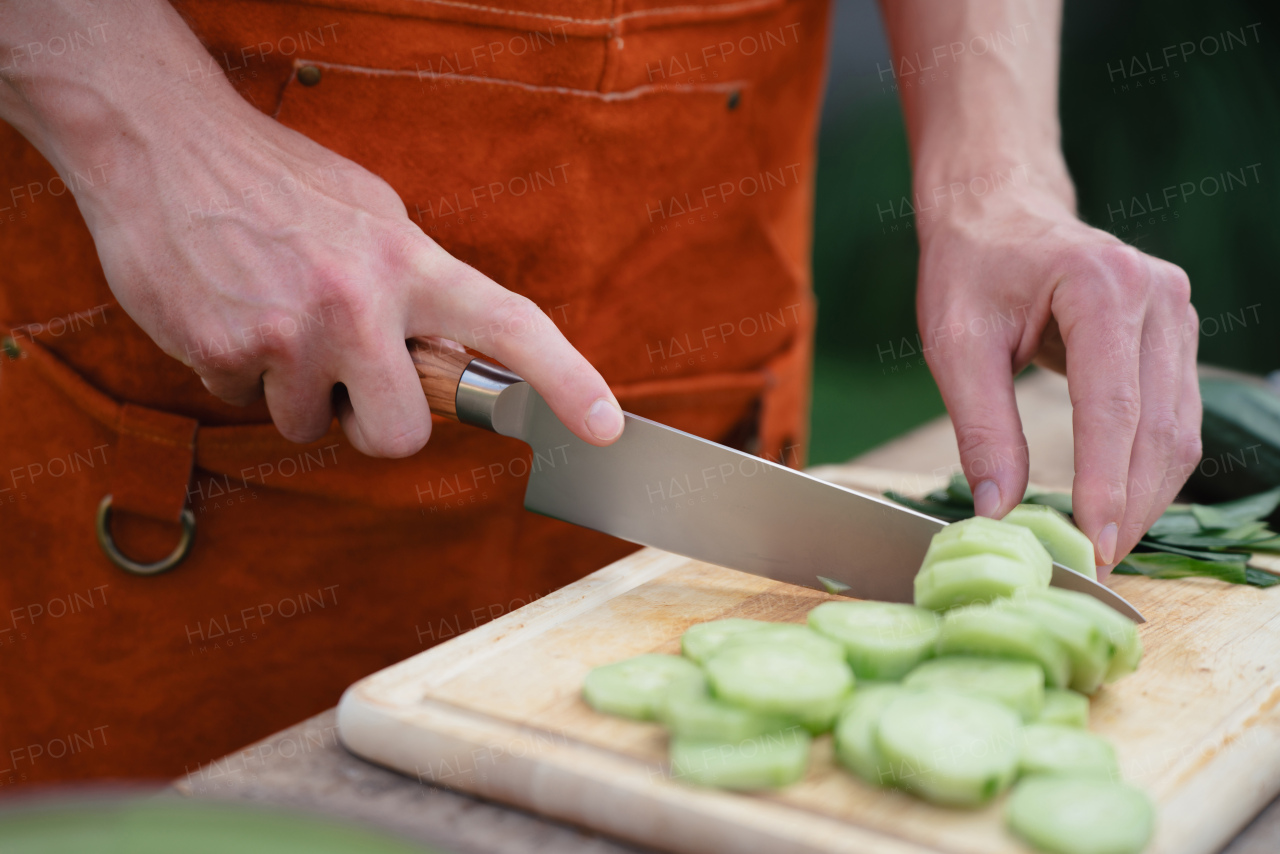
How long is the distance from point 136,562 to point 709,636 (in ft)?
2.96

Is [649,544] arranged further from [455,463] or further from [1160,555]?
[1160,555]

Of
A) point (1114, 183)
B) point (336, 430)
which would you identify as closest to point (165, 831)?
point (336, 430)

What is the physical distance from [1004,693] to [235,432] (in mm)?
1063

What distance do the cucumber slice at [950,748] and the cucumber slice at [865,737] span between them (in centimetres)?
1

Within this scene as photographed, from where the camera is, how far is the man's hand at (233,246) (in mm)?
1150

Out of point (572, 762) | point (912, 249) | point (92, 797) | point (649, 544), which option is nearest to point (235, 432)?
point (649, 544)

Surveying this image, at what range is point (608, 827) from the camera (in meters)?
0.90

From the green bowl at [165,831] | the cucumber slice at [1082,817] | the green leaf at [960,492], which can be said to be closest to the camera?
the green bowl at [165,831]

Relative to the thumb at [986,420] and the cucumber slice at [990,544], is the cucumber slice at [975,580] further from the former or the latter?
the thumb at [986,420]

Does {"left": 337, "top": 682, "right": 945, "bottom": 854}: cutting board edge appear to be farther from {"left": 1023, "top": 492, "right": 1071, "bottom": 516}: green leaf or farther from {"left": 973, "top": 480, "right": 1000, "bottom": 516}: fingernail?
{"left": 1023, "top": 492, "right": 1071, "bottom": 516}: green leaf

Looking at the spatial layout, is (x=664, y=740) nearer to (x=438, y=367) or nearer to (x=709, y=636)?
(x=709, y=636)

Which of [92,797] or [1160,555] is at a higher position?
[92,797]

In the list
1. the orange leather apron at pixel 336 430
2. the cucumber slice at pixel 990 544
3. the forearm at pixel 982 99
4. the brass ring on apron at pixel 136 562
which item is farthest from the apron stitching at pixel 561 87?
the cucumber slice at pixel 990 544

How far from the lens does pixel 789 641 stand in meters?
1.00
